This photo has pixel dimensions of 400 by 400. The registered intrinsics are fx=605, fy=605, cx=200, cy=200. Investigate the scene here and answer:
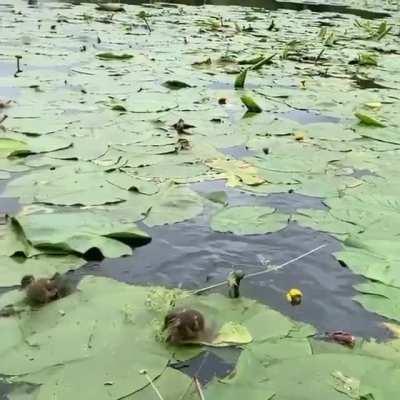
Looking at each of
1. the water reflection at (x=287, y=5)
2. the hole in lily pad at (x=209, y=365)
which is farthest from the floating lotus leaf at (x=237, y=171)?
the water reflection at (x=287, y=5)

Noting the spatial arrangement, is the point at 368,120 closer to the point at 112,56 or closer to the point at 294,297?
the point at 294,297

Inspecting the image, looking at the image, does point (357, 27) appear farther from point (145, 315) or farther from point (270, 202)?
point (145, 315)

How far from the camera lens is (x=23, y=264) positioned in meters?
1.81

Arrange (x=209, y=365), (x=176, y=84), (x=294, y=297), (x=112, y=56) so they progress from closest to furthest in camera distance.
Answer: (x=209, y=365), (x=294, y=297), (x=176, y=84), (x=112, y=56)

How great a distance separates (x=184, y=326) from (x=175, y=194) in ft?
3.12

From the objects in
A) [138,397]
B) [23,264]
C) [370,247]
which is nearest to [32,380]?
[138,397]

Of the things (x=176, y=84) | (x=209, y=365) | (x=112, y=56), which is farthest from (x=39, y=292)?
(x=112, y=56)

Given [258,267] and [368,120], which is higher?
[368,120]

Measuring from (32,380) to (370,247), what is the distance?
1183 mm

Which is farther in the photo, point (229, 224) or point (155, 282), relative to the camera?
point (229, 224)

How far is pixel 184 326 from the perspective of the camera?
1.47 metres

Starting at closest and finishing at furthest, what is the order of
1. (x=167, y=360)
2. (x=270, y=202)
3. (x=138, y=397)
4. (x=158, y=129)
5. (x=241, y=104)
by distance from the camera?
1. (x=138, y=397)
2. (x=167, y=360)
3. (x=270, y=202)
4. (x=158, y=129)
5. (x=241, y=104)

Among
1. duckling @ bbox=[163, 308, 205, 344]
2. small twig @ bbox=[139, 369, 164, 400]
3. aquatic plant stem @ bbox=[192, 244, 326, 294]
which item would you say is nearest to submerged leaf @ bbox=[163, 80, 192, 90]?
aquatic plant stem @ bbox=[192, 244, 326, 294]

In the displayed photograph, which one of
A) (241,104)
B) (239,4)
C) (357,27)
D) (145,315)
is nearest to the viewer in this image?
(145,315)
